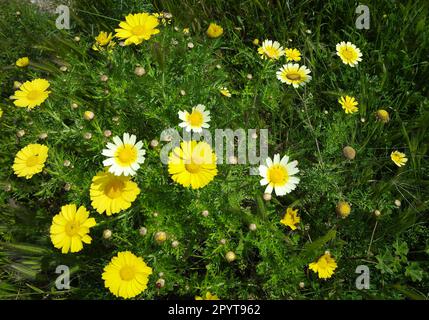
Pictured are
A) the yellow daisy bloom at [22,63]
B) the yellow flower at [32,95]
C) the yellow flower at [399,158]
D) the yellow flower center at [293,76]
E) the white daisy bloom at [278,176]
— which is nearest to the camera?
the white daisy bloom at [278,176]

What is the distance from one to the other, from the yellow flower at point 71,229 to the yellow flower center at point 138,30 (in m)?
1.03

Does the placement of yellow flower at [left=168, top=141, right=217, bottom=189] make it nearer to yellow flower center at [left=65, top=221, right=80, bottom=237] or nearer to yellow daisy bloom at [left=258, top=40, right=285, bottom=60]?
yellow flower center at [left=65, top=221, right=80, bottom=237]

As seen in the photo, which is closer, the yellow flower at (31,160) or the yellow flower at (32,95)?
the yellow flower at (31,160)

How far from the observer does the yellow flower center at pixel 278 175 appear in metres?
1.95

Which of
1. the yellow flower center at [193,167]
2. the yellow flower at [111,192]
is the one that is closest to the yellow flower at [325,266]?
the yellow flower center at [193,167]

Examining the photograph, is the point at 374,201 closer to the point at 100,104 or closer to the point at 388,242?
the point at 388,242

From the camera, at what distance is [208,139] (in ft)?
7.00

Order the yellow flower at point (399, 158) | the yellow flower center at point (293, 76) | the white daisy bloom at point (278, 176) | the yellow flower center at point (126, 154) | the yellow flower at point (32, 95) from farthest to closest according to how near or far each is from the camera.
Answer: the yellow flower center at point (293, 76) < the yellow flower at point (399, 158) < the yellow flower at point (32, 95) < the white daisy bloom at point (278, 176) < the yellow flower center at point (126, 154)

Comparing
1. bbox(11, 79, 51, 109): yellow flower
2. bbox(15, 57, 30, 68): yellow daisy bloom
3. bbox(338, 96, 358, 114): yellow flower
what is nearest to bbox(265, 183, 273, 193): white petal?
bbox(338, 96, 358, 114): yellow flower

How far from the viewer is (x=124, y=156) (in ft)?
5.99

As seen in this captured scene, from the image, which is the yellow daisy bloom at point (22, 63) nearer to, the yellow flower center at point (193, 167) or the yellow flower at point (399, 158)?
the yellow flower center at point (193, 167)

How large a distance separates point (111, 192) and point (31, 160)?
1.77ft

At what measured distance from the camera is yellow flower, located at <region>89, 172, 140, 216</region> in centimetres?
177

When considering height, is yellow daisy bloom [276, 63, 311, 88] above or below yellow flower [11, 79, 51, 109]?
above
